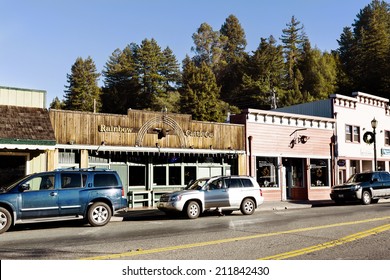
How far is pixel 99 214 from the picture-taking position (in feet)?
47.8

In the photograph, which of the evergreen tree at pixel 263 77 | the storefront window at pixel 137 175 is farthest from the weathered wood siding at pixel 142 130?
the evergreen tree at pixel 263 77

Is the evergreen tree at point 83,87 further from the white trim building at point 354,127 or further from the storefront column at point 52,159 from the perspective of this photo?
the storefront column at point 52,159

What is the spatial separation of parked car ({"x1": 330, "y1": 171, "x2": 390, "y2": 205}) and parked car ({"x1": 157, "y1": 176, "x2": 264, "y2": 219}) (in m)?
7.54

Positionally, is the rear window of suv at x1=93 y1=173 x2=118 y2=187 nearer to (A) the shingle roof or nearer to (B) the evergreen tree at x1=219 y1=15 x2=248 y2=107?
(A) the shingle roof

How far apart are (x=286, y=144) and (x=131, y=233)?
56.0 feet

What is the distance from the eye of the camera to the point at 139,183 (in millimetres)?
21328

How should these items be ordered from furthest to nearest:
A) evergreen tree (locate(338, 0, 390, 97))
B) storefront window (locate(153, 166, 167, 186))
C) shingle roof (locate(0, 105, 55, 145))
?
evergreen tree (locate(338, 0, 390, 97)), storefront window (locate(153, 166, 167, 186)), shingle roof (locate(0, 105, 55, 145))

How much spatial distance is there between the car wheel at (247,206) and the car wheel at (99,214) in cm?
582

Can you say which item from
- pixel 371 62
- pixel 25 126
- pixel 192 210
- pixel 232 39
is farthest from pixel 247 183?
pixel 232 39

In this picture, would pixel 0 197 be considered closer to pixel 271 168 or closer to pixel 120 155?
pixel 120 155

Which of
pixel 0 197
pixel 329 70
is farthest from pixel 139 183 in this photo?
pixel 329 70

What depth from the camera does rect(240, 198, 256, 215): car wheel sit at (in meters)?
17.9

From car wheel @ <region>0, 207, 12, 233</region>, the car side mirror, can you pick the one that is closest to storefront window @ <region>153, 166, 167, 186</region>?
the car side mirror

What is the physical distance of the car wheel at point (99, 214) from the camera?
14.4 meters
